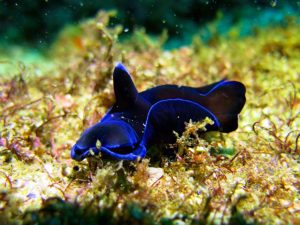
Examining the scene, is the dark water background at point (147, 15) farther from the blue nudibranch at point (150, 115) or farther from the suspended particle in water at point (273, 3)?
the blue nudibranch at point (150, 115)

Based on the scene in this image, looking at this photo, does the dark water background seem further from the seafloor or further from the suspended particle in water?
the seafloor

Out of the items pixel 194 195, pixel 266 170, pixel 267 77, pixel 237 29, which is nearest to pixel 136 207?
pixel 194 195

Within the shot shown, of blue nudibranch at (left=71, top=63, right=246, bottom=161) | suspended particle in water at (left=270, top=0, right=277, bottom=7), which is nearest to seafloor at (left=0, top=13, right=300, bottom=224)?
blue nudibranch at (left=71, top=63, right=246, bottom=161)

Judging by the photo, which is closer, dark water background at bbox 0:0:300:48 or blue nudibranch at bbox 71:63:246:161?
blue nudibranch at bbox 71:63:246:161

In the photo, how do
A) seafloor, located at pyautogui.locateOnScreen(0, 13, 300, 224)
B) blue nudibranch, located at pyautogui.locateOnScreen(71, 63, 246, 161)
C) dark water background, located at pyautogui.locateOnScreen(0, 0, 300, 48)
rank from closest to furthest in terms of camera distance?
seafloor, located at pyautogui.locateOnScreen(0, 13, 300, 224) → blue nudibranch, located at pyautogui.locateOnScreen(71, 63, 246, 161) → dark water background, located at pyautogui.locateOnScreen(0, 0, 300, 48)

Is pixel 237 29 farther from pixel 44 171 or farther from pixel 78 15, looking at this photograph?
pixel 44 171

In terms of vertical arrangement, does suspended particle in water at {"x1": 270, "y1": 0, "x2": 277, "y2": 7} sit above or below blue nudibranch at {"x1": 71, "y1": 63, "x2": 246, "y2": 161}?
above
